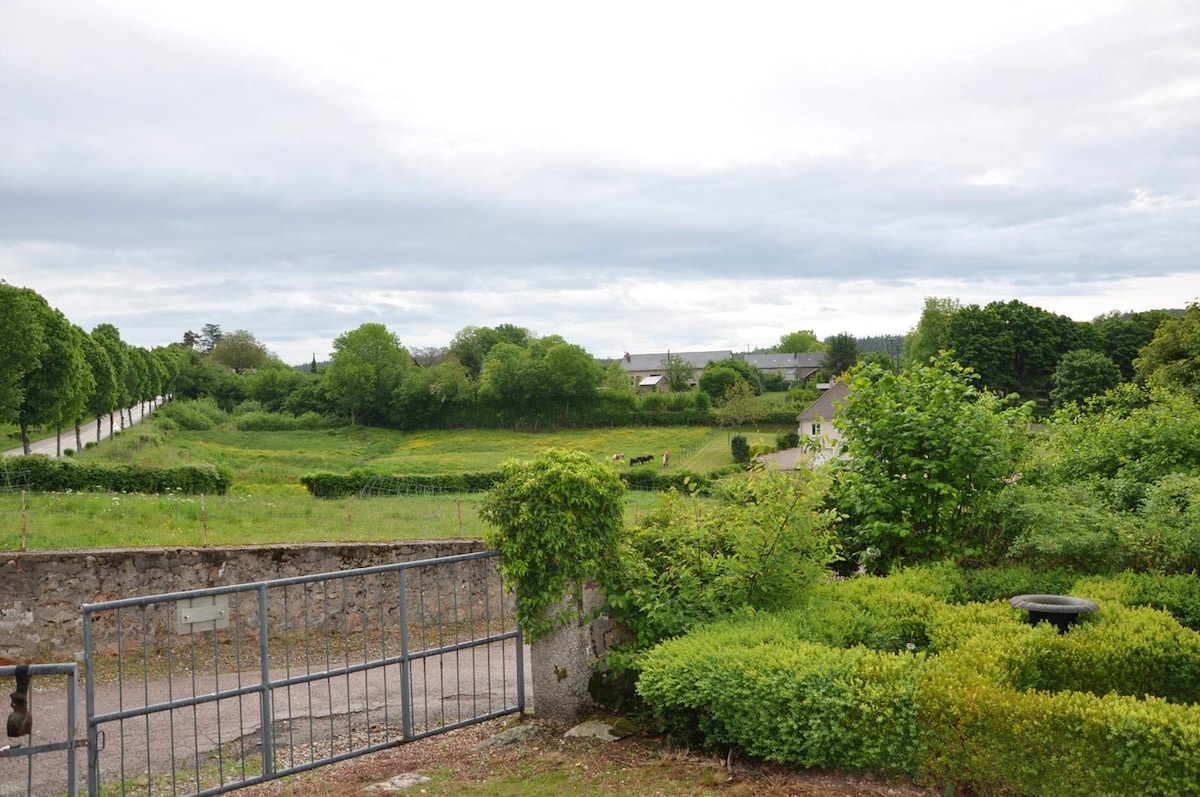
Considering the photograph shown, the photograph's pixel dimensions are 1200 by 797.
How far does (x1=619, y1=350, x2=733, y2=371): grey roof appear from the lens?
11662 cm

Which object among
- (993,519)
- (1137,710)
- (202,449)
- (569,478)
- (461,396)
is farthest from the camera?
(461,396)

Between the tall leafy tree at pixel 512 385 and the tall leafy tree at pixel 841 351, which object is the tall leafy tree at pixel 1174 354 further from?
the tall leafy tree at pixel 841 351

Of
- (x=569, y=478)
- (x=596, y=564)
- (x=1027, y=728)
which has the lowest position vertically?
(x=1027, y=728)

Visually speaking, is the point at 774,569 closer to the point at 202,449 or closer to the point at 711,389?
the point at 202,449

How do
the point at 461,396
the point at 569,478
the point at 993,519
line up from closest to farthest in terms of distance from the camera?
1. the point at 569,478
2. the point at 993,519
3. the point at 461,396

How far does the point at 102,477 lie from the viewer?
74.3ft

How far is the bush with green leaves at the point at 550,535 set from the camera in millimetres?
7453

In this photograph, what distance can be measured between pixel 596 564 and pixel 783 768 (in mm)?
2264

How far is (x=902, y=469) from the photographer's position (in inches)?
397

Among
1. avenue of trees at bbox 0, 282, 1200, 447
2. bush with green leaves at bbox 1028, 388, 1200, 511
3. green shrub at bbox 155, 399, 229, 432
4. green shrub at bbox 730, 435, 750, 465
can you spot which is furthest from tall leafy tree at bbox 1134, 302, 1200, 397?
green shrub at bbox 155, 399, 229, 432

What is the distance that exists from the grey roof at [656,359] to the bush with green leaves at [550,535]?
10615cm

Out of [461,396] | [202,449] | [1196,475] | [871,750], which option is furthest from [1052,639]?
[461,396]

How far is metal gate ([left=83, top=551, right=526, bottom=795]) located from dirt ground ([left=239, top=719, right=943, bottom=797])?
320 millimetres

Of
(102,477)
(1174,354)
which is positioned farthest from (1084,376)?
(102,477)
